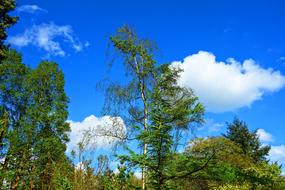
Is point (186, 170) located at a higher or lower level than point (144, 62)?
lower

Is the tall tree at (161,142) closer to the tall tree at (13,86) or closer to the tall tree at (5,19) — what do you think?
the tall tree at (5,19)

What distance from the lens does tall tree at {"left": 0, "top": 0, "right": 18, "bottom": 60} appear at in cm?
1880

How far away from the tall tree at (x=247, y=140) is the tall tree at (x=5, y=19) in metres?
25.8

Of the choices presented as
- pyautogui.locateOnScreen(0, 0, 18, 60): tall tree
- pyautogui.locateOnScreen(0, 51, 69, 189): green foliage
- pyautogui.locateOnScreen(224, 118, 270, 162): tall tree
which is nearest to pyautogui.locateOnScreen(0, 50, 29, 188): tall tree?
pyautogui.locateOnScreen(0, 51, 69, 189): green foliage

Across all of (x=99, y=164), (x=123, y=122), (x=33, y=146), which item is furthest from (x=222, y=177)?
(x=33, y=146)

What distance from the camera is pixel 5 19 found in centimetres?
1909

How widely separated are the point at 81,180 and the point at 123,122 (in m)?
3.38

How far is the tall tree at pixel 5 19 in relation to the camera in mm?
18797

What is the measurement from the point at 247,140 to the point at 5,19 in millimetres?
27081

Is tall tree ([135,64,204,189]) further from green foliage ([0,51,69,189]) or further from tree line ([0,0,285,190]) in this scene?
green foliage ([0,51,69,189])

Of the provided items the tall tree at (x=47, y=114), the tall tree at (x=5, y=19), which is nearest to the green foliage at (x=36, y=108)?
the tall tree at (x=47, y=114)

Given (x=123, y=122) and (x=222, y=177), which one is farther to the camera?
(x=123, y=122)

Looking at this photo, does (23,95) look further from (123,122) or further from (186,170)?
(186,170)

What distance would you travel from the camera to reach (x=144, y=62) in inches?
715
